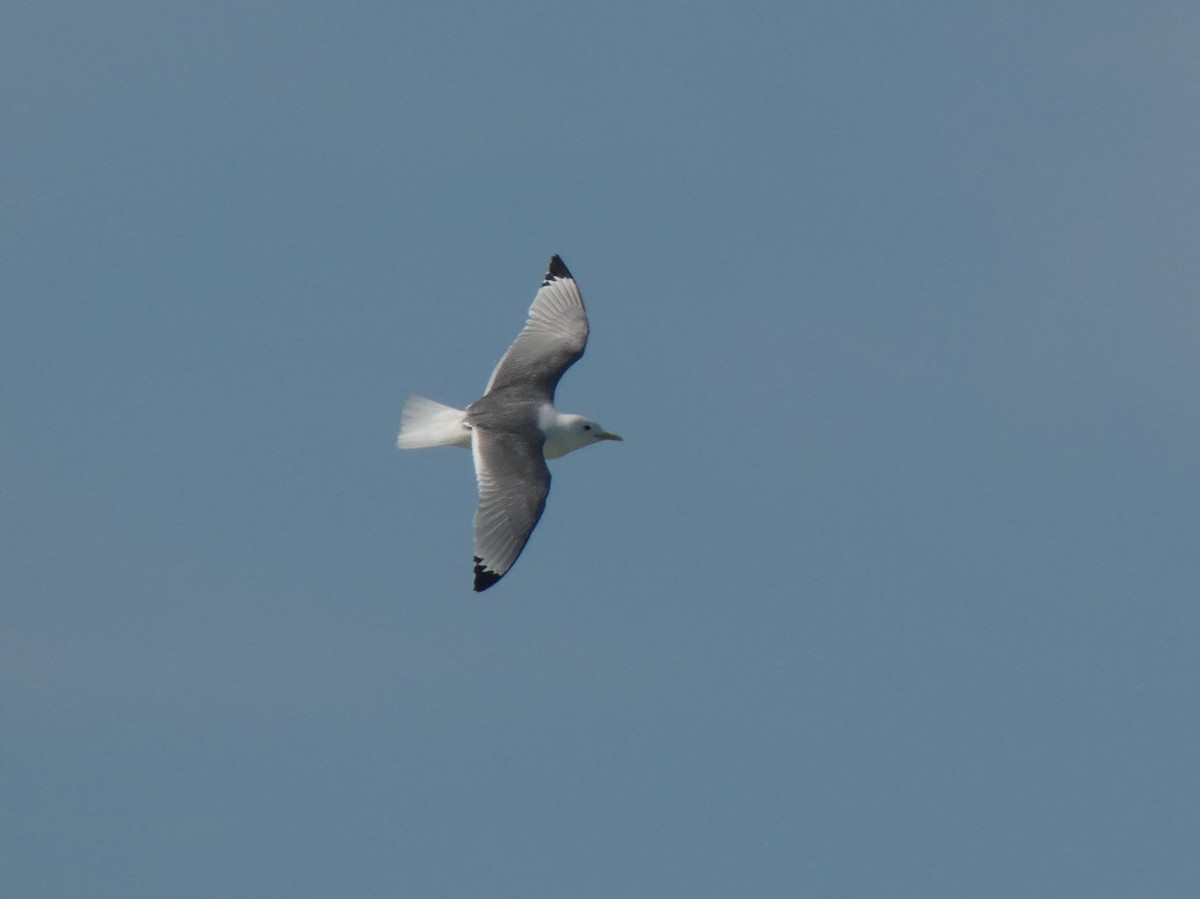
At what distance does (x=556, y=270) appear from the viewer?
61.9 ft

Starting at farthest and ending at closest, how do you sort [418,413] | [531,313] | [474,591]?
[531,313]
[418,413]
[474,591]

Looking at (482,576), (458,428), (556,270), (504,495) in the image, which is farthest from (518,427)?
(556,270)

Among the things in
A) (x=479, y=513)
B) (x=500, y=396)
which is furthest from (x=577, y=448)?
(x=479, y=513)

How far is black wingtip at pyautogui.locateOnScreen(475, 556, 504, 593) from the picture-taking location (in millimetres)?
14773

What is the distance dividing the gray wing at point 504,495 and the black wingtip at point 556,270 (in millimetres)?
2710

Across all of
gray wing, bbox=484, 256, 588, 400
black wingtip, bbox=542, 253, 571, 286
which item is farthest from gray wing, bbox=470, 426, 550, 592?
black wingtip, bbox=542, 253, 571, 286

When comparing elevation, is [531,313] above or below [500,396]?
above

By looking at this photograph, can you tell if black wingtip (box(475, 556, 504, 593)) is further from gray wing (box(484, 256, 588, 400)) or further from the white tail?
gray wing (box(484, 256, 588, 400))

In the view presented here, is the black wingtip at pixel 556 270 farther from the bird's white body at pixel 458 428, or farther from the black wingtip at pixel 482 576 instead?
the black wingtip at pixel 482 576

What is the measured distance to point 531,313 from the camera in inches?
725

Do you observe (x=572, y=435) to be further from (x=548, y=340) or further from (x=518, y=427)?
(x=548, y=340)

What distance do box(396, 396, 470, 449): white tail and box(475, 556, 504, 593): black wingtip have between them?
168cm

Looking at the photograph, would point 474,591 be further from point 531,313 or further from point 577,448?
point 531,313

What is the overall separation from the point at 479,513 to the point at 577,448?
2.07 metres
